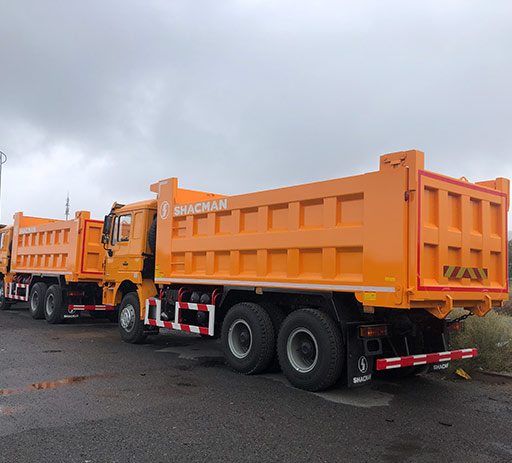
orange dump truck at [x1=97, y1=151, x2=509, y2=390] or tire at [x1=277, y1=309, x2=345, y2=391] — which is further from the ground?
orange dump truck at [x1=97, y1=151, x2=509, y2=390]

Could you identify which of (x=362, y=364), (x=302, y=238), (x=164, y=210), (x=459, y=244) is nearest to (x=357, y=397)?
(x=362, y=364)

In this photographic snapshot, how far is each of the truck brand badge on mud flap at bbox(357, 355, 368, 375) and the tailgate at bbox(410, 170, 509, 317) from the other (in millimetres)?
960

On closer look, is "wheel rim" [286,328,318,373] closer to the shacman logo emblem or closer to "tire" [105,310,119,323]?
the shacman logo emblem

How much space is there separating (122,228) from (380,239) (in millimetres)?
6408

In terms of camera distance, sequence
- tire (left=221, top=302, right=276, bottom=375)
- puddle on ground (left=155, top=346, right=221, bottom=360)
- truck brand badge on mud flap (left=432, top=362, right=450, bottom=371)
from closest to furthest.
Result: truck brand badge on mud flap (left=432, top=362, right=450, bottom=371)
tire (left=221, top=302, right=276, bottom=375)
puddle on ground (left=155, top=346, right=221, bottom=360)

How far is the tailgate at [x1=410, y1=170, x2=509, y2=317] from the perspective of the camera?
17.4 feet

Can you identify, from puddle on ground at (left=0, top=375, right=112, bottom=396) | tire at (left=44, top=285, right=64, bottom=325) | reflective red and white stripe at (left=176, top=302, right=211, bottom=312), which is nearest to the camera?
puddle on ground at (left=0, top=375, right=112, bottom=396)

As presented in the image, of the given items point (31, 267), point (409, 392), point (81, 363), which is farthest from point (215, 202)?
point (31, 267)

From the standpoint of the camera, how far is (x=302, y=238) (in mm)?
6277

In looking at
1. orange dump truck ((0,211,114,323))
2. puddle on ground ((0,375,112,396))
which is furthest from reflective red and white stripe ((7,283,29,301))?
puddle on ground ((0,375,112,396))

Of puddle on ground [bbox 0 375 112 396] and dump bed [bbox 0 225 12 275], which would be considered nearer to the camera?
puddle on ground [bbox 0 375 112 396]

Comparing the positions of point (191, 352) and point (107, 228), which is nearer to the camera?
point (191, 352)

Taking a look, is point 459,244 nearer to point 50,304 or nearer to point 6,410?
point 6,410

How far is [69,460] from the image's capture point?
12.0 ft
